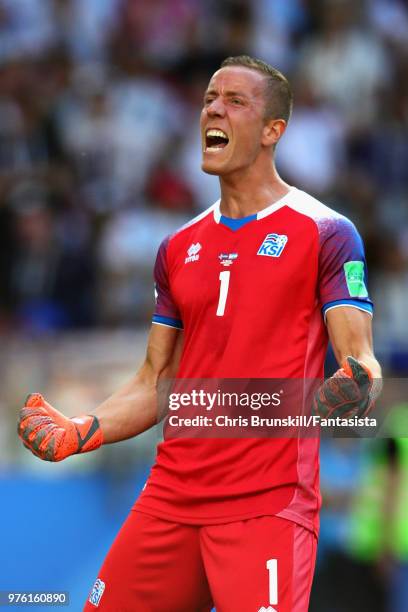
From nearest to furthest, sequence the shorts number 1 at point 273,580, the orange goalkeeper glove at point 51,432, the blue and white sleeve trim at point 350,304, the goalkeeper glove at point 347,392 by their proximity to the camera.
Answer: the goalkeeper glove at point 347,392
the shorts number 1 at point 273,580
the blue and white sleeve trim at point 350,304
the orange goalkeeper glove at point 51,432

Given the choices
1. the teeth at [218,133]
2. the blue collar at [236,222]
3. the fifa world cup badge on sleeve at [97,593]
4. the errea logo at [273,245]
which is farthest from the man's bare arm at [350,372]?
the fifa world cup badge on sleeve at [97,593]

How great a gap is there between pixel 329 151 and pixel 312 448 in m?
6.83

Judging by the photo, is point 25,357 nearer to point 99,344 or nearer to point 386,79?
point 99,344

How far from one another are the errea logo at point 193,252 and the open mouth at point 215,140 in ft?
1.31

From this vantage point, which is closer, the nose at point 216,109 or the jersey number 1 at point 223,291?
the jersey number 1 at point 223,291

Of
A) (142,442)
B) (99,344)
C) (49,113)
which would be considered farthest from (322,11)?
(142,442)

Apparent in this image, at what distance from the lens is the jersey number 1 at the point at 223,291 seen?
16.6 ft

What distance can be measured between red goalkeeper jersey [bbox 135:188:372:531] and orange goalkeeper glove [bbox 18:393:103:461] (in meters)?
0.31

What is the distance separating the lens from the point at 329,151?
37.7 feet

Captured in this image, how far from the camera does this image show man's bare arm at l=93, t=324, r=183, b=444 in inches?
210

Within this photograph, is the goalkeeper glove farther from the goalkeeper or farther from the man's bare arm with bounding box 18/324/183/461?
the man's bare arm with bounding box 18/324/183/461

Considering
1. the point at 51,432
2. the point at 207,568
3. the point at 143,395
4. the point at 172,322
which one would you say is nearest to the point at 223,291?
the point at 172,322

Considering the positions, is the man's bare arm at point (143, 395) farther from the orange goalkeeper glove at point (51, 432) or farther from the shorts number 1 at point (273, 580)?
the shorts number 1 at point (273, 580)

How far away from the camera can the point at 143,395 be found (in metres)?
5.41
